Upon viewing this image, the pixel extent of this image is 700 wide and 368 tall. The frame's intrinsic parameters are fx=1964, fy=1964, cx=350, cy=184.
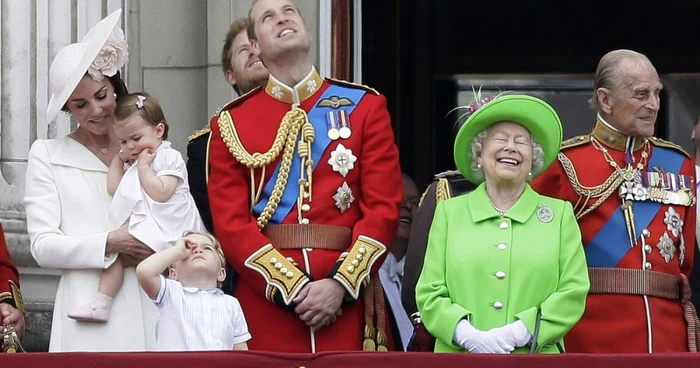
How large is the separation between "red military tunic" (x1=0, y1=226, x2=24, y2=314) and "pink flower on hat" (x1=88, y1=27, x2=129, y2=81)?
694mm

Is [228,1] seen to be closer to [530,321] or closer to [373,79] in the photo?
[373,79]

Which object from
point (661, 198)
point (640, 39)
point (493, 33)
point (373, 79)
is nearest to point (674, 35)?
point (640, 39)

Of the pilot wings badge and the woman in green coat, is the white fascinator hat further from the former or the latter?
the woman in green coat

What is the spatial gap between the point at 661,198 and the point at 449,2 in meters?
3.68

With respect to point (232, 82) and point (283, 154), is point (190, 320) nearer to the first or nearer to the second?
point (283, 154)

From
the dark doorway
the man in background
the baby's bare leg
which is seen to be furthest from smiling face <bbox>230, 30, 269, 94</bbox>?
the dark doorway

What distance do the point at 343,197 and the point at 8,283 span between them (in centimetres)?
130

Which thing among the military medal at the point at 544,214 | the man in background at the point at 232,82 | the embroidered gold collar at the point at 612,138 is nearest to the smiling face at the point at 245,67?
the man in background at the point at 232,82

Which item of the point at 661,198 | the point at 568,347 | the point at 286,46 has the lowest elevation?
the point at 568,347

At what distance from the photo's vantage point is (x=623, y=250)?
262 inches

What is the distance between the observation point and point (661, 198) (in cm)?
673

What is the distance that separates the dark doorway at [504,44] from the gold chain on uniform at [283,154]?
320 cm

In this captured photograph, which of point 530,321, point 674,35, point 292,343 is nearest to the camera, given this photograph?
point 530,321

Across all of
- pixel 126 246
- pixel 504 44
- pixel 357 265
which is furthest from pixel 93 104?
pixel 504 44
